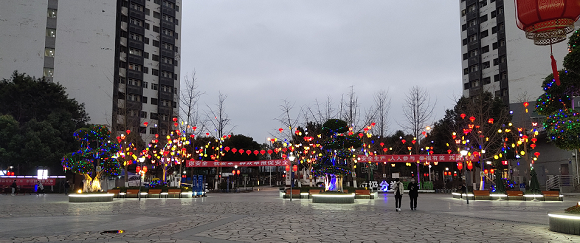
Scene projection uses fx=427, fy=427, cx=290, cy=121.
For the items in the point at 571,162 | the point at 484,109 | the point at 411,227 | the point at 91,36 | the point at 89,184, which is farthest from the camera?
the point at 91,36

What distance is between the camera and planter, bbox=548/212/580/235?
34.8 feet

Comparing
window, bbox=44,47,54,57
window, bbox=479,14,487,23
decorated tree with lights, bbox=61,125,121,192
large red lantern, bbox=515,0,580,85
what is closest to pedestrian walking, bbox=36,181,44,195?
decorated tree with lights, bbox=61,125,121,192

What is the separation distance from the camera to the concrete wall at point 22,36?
5097 centimetres

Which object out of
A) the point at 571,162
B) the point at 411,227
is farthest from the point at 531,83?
the point at 411,227

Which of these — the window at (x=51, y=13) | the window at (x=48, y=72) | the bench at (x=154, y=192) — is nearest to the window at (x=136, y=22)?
the window at (x=51, y=13)

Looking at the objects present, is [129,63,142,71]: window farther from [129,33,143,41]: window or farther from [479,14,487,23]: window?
[479,14,487,23]: window

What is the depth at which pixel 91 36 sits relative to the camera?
185 ft

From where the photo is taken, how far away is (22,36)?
5175 centimetres

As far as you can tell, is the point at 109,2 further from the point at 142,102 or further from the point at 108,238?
the point at 108,238

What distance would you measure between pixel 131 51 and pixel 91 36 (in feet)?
34.0

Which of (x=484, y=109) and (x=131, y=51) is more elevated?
(x=131, y=51)

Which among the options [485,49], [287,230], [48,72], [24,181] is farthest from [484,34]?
[287,230]

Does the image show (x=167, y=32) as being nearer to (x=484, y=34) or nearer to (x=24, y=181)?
(x=24, y=181)

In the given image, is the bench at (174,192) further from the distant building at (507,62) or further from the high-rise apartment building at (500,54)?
the high-rise apartment building at (500,54)
